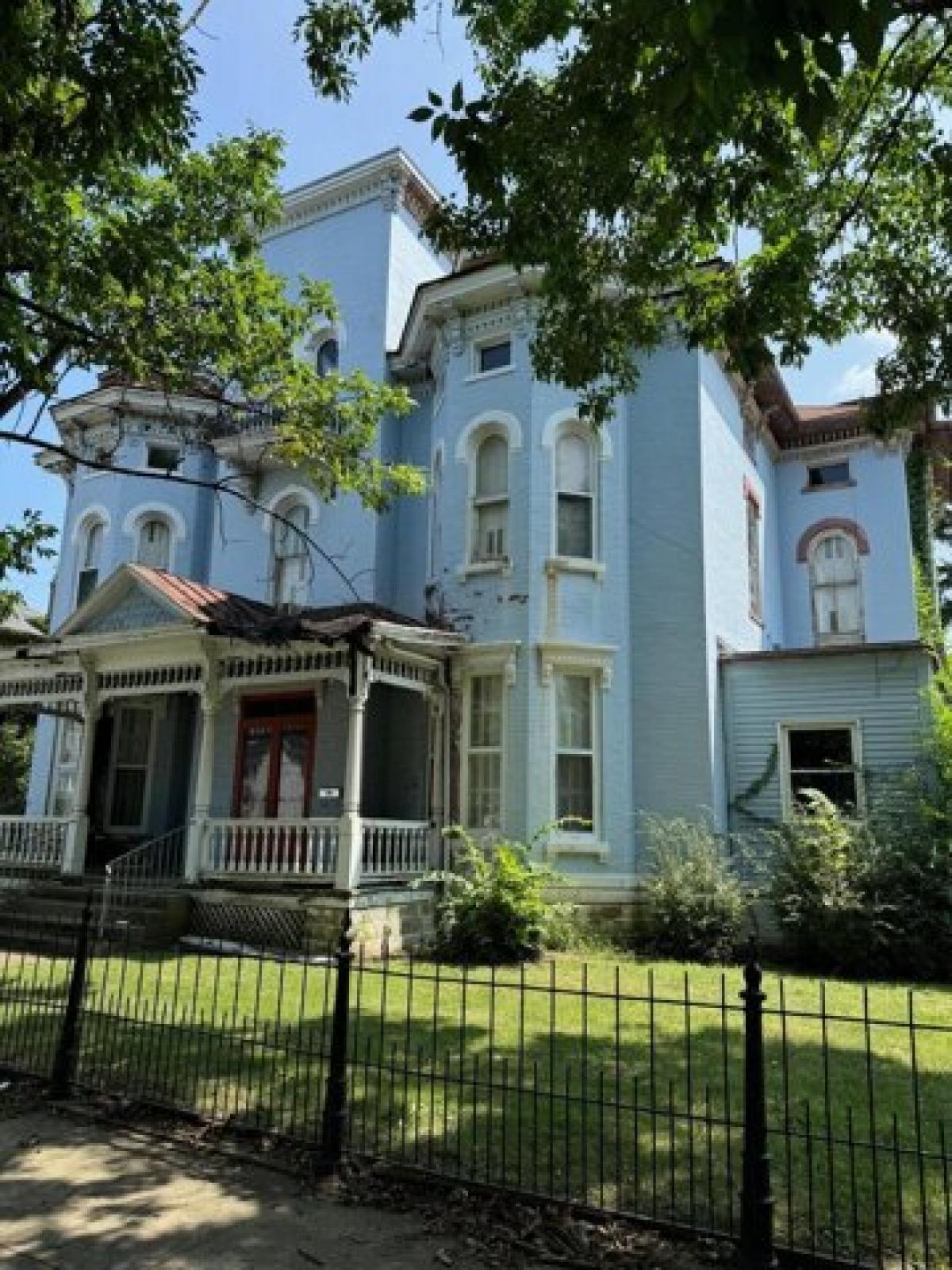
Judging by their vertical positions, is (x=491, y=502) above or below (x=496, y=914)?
above

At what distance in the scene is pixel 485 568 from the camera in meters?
14.9

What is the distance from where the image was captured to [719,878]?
42.9 feet

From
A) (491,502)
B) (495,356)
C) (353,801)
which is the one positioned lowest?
(353,801)

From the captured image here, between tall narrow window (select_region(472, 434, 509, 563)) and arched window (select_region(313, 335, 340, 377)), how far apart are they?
15.1 feet

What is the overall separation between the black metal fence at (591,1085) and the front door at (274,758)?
5.50m

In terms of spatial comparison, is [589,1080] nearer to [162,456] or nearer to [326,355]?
[326,355]

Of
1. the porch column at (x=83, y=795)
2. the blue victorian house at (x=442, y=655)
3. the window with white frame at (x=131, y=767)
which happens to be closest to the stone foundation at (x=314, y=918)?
the blue victorian house at (x=442, y=655)

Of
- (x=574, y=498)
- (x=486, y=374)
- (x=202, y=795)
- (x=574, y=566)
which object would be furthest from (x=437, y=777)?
(x=486, y=374)

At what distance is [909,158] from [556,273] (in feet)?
12.5

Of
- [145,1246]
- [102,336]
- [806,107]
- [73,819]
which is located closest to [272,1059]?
[145,1246]

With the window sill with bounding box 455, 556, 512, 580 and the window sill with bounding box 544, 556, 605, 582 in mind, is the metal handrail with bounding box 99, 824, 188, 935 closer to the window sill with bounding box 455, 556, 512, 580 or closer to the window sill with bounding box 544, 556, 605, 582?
the window sill with bounding box 455, 556, 512, 580

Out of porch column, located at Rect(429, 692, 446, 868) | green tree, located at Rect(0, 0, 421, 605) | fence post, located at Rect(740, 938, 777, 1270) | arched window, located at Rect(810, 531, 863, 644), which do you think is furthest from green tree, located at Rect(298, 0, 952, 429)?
arched window, located at Rect(810, 531, 863, 644)

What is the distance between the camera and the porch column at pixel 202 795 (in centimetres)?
1359

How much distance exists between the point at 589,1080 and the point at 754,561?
14339 mm
